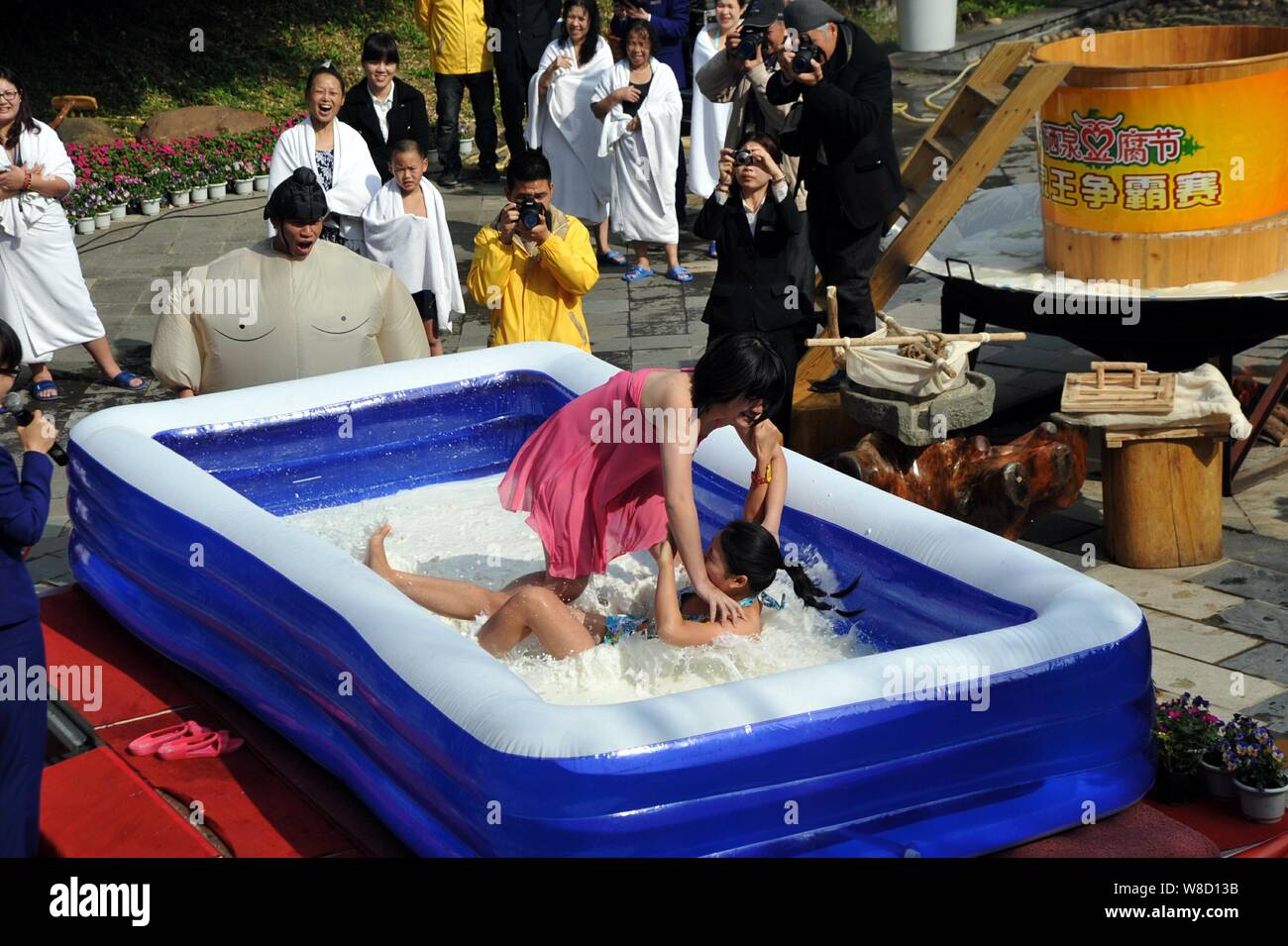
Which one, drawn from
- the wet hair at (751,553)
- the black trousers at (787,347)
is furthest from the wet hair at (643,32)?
the wet hair at (751,553)

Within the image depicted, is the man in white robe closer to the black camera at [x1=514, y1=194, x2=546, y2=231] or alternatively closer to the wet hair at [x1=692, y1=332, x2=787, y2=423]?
the black camera at [x1=514, y1=194, x2=546, y2=231]

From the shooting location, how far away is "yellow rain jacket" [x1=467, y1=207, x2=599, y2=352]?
22.0 feet

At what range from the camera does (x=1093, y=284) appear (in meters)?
6.95

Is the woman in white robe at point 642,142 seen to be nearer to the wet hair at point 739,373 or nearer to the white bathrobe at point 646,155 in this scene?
the white bathrobe at point 646,155

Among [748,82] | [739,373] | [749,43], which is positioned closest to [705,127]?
[748,82]

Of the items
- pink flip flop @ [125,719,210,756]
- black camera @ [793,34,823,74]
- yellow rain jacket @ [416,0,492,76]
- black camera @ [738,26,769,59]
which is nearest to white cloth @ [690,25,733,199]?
yellow rain jacket @ [416,0,492,76]

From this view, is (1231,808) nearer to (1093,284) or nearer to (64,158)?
(1093,284)

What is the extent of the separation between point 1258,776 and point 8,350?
3.31 meters

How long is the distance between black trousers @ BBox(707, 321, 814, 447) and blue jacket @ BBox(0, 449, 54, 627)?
3.18 metres

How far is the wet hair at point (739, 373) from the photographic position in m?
4.60

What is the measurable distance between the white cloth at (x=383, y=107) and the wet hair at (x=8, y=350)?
5160 mm

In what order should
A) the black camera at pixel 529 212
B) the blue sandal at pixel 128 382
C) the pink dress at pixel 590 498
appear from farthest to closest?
the blue sandal at pixel 128 382
the black camera at pixel 529 212
the pink dress at pixel 590 498

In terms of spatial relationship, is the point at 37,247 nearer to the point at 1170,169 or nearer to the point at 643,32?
the point at 643,32
